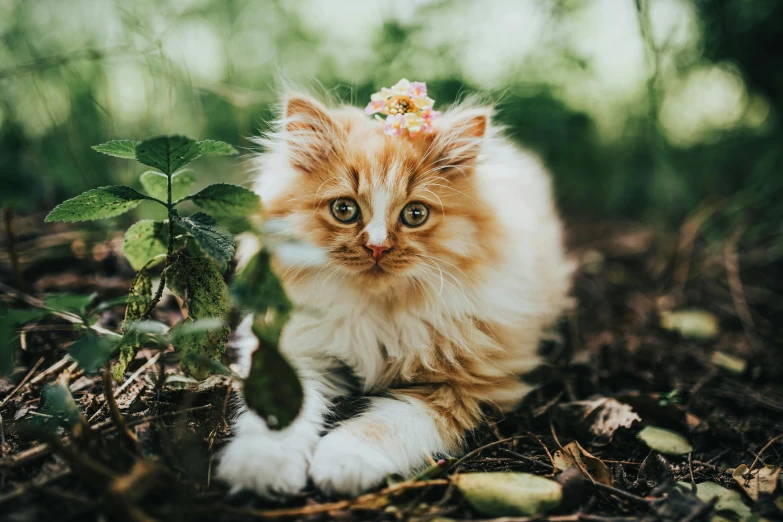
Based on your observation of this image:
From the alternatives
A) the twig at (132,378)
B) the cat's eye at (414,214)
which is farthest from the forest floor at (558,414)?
the cat's eye at (414,214)

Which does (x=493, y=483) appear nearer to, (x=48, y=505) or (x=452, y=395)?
(x=452, y=395)

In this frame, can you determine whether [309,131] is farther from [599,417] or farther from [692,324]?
[692,324]

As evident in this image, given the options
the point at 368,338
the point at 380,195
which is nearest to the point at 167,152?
the point at 380,195

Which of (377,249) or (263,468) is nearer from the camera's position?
(263,468)

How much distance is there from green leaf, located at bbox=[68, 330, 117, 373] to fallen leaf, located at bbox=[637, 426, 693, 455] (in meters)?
1.53

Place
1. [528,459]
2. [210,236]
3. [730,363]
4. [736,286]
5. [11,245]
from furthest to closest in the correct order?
[736,286]
[730,363]
[11,245]
[528,459]
[210,236]

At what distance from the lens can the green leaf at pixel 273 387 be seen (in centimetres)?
104

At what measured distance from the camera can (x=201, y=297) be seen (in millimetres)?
1305

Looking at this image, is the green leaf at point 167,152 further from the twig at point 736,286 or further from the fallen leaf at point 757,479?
the twig at point 736,286

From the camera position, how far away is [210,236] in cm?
124

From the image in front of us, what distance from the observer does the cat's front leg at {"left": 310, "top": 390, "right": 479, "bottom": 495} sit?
3.78 feet

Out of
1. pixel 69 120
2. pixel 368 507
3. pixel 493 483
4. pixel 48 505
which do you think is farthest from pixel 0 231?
pixel 493 483

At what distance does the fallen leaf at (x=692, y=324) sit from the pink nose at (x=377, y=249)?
160cm

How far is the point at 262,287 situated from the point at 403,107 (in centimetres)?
85
